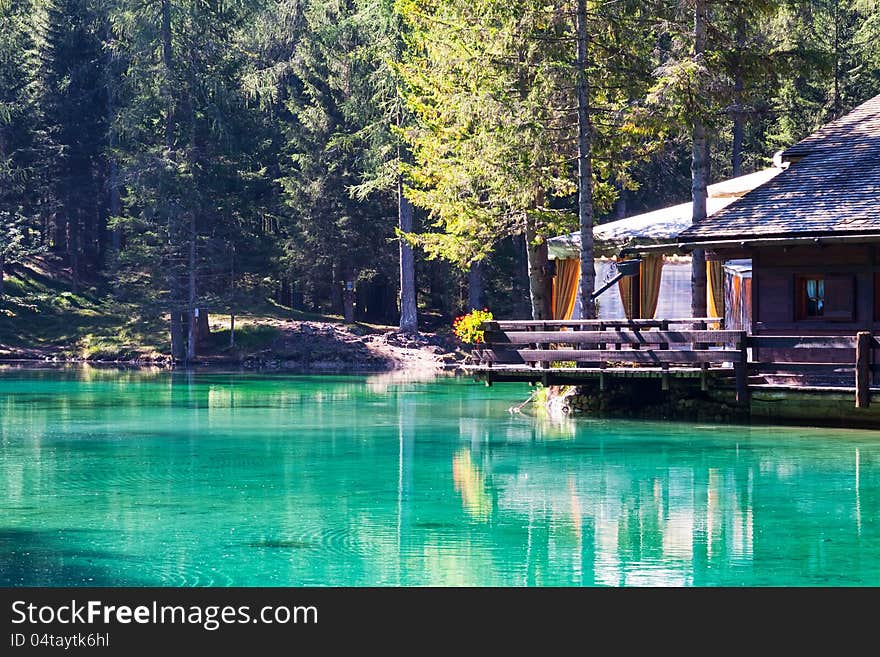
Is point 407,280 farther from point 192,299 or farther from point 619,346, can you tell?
point 619,346

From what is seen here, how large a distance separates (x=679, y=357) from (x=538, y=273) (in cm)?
925

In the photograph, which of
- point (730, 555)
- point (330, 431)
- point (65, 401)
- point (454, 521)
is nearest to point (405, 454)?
point (330, 431)

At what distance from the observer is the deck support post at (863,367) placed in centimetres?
2358

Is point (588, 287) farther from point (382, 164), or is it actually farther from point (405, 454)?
point (382, 164)

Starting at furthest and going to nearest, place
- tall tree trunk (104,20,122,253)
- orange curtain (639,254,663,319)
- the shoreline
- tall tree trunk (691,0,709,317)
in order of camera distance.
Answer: tall tree trunk (104,20,122,253)
the shoreline
orange curtain (639,254,663,319)
tall tree trunk (691,0,709,317)

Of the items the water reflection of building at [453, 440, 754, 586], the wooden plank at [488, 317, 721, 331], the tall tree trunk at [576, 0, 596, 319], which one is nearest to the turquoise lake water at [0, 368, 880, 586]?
the water reflection of building at [453, 440, 754, 586]

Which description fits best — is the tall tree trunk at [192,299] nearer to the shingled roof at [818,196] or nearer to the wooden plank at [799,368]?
the shingled roof at [818,196]

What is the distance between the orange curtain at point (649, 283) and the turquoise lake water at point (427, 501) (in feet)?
19.5

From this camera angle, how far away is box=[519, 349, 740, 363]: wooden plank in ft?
83.9

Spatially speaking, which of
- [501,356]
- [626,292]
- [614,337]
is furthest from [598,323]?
[626,292]

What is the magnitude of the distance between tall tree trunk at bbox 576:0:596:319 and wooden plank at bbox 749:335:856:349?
509 cm

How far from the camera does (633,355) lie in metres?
26.7

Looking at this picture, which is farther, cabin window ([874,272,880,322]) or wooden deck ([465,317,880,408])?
cabin window ([874,272,880,322])
